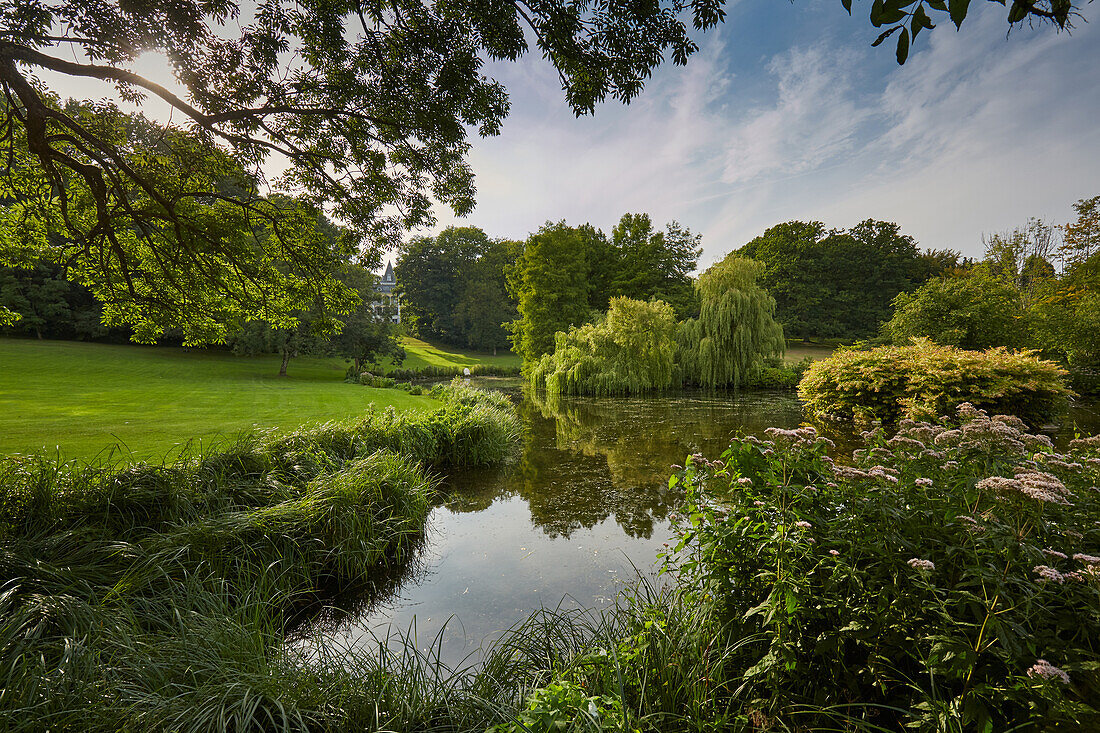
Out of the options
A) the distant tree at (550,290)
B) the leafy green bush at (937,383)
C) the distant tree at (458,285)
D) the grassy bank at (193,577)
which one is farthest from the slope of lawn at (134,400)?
the distant tree at (458,285)

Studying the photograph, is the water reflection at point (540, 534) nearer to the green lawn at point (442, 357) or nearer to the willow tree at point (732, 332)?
the willow tree at point (732, 332)

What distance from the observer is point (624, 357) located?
18.3 m

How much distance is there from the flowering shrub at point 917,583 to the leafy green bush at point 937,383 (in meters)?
6.36

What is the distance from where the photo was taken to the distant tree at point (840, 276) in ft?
113

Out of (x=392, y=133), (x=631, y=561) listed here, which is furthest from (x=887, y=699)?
(x=392, y=133)

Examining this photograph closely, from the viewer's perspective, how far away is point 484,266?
46.0 m

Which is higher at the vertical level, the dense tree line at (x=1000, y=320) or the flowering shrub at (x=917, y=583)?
the dense tree line at (x=1000, y=320)

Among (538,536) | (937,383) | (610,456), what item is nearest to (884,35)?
(538,536)

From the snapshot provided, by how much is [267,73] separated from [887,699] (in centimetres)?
722

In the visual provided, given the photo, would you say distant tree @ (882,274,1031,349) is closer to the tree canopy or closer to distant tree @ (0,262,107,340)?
the tree canopy

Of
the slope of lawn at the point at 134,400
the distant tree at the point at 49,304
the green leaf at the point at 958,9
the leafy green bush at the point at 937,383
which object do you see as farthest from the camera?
the distant tree at the point at 49,304

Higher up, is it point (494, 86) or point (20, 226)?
point (494, 86)

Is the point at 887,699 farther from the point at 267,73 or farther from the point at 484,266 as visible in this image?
the point at 484,266

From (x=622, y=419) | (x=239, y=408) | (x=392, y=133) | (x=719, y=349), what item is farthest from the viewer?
(x=719, y=349)
